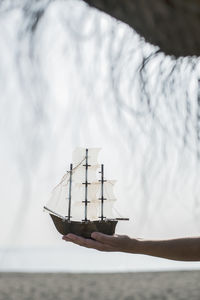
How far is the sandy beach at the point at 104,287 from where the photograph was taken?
595 inches

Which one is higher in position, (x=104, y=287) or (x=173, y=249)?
(x=173, y=249)

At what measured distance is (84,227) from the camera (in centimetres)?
121

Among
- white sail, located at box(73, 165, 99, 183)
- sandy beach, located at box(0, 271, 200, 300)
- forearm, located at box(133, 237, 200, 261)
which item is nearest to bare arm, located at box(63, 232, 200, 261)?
forearm, located at box(133, 237, 200, 261)

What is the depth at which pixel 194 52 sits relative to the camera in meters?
1.00

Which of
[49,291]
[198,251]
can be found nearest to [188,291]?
[49,291]

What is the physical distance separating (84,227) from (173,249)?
9.8 inches

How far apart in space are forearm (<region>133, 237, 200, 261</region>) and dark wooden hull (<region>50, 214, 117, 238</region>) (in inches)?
3.5

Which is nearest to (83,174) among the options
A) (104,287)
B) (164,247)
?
(164,247)

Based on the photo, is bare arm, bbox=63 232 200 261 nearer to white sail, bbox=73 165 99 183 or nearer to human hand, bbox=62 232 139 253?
human hand, bbox=62 232 139 253

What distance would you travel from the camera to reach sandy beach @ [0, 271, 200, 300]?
15.1m

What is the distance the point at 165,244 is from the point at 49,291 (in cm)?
1596

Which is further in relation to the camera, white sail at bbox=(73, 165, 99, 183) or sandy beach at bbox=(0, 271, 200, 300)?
sandy beach at bbox=(0, 271, 200, 300)

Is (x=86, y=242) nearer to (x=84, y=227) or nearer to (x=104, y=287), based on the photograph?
(x=84, y=227)

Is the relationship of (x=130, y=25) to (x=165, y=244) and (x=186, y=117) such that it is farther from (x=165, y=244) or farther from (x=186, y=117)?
(x=165, y=244)
